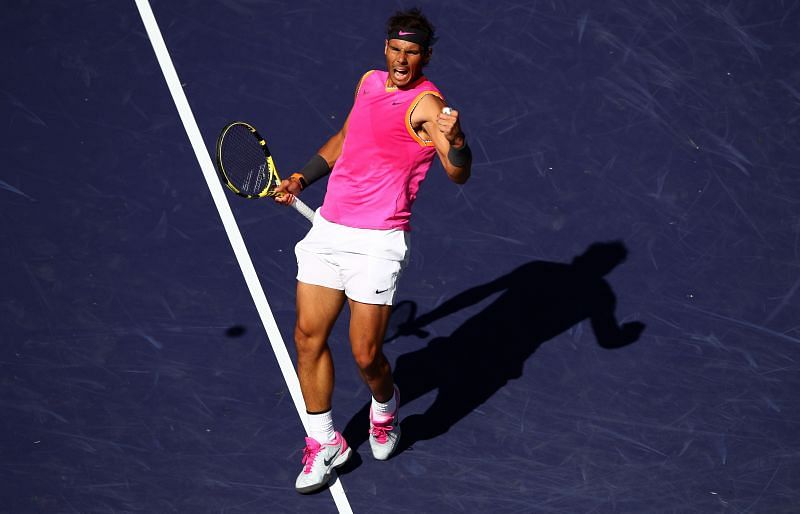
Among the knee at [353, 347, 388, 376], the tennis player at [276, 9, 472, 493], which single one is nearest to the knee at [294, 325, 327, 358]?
the tennis player at [276, 9, 472, 493]

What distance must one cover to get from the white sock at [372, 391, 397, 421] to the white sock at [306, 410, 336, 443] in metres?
0.29

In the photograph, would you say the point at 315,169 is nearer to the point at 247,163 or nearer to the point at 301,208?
the point at 301,208

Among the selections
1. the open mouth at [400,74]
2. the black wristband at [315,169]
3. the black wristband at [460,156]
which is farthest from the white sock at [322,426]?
the open mouth at [400,74]

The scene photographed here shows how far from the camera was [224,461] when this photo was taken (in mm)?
7812

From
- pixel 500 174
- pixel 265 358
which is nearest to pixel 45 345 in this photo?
pixel 265 358

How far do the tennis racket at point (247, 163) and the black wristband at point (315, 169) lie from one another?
0.19 meters

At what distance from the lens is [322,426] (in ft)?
24.7

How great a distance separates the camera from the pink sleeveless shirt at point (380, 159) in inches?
279

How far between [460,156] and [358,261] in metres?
0.94

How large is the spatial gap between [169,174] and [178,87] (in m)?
0.86

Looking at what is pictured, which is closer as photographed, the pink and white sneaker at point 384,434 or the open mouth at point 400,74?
the open mouth at point 400,74

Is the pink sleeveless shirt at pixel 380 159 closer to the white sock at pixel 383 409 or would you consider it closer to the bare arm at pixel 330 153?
the bare arm at pixel 330 153

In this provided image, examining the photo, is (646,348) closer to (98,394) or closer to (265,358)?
(265,358)

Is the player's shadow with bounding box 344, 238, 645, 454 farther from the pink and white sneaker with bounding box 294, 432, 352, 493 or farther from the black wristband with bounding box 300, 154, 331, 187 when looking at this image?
the black wristband with bounding box 300, 154, 331, 187
